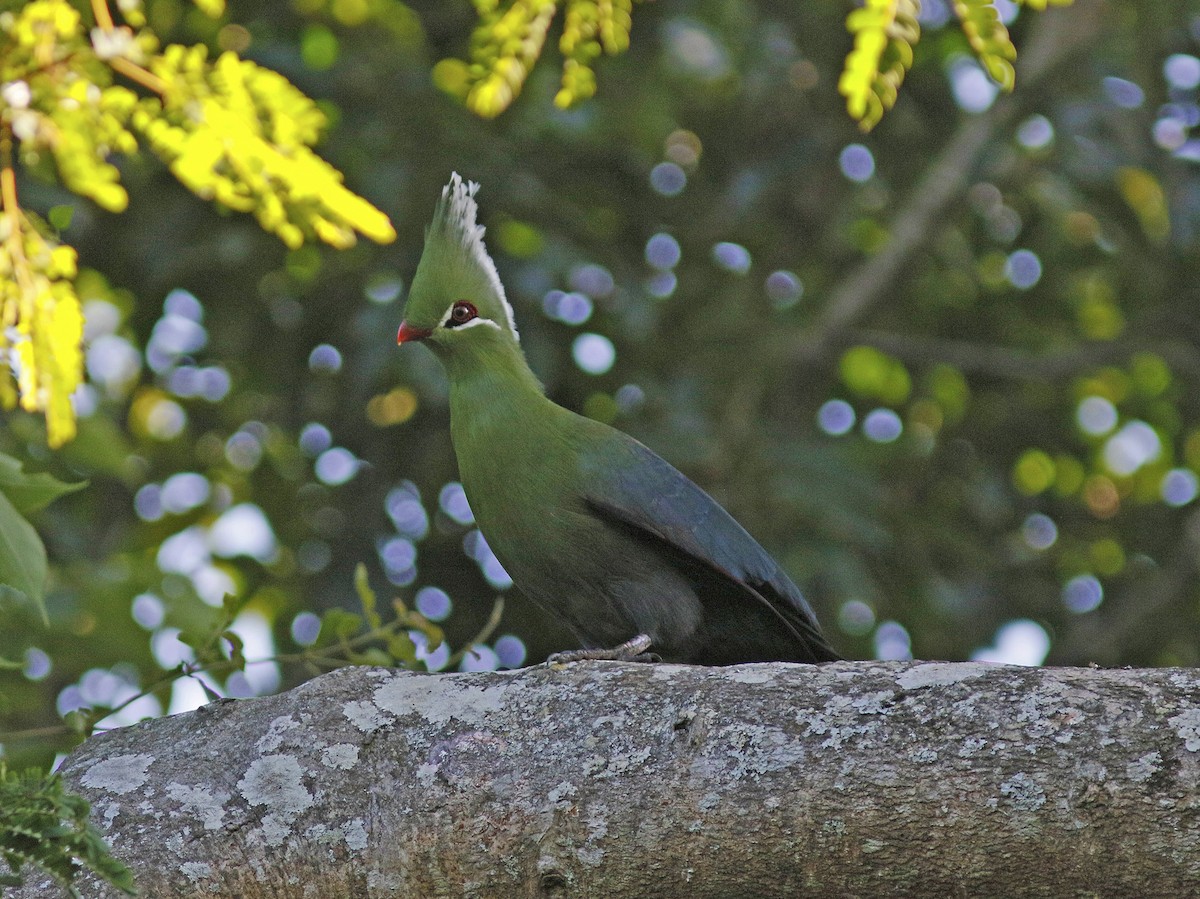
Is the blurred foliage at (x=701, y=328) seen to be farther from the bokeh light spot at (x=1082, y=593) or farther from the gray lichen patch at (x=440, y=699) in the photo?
the gray lichen patch at (x=440, y=699)

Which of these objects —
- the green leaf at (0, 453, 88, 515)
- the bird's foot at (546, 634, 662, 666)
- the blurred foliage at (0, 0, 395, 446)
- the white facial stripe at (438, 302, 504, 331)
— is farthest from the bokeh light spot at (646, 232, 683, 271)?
the green leaf at (0, 453, 88, 515)

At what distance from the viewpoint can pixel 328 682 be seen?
7.82ft

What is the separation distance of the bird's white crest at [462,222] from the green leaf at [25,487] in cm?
142

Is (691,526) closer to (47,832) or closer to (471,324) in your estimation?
(471,324)

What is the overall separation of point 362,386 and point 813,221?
7.61ft

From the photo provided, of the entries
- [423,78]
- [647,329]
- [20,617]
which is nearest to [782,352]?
[647,329]

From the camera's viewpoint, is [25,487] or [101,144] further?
[101,144]

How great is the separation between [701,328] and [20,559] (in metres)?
3.73

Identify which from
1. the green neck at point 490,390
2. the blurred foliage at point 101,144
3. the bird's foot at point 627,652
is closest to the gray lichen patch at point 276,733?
the blurred foliage at point 101,144

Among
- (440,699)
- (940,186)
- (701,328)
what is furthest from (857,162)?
(440,699)

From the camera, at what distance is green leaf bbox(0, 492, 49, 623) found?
2.17 meters

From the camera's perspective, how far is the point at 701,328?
5.62 metres

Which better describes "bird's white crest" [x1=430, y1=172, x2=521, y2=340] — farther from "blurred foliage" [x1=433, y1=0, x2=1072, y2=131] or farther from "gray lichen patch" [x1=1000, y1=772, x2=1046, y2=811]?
"gray lichen patch" [x1=1000, y1=772, x2=1046, y2=811]

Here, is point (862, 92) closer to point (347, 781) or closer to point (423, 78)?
point (347, 781)
